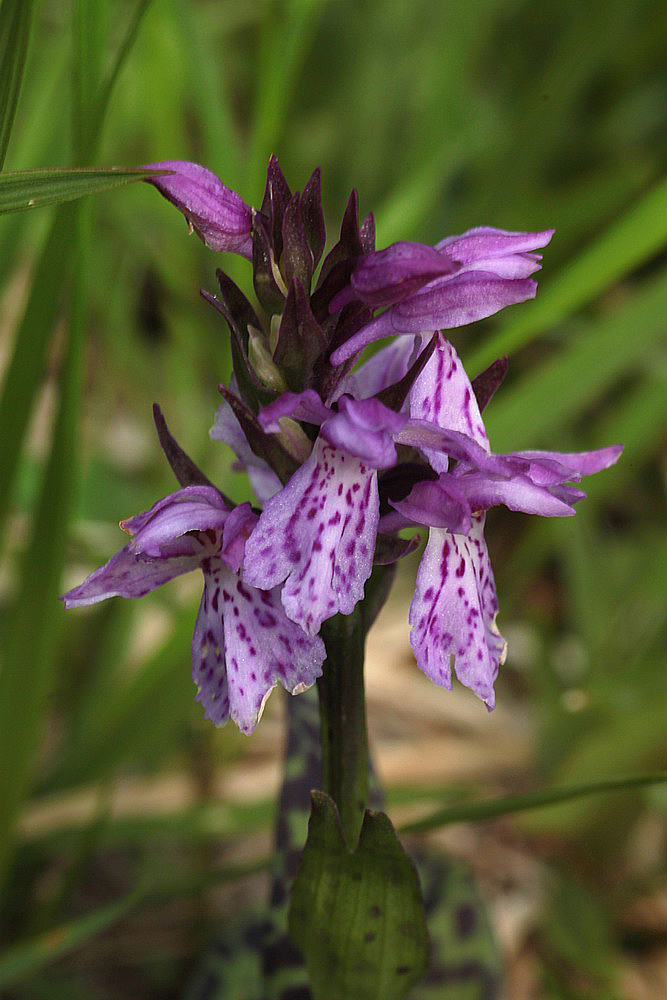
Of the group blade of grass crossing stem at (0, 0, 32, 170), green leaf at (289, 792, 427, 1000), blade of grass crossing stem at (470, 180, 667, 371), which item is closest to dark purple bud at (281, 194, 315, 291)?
blade of grass crossing stem at (0, 0, 32, 170)

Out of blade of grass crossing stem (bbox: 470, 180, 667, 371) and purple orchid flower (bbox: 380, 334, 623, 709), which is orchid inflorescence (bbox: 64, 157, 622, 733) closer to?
purple orchid flower (bbox: 380, 334, 623, 709)

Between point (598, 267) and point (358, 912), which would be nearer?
point (358, 912)

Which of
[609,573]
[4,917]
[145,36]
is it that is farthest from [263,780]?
[145,36]

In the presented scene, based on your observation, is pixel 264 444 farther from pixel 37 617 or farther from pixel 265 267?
pixel 37 617

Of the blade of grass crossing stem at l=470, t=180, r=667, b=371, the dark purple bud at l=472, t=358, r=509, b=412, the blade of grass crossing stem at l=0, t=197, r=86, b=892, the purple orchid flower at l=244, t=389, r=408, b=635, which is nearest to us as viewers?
the purple orchid flower at l=244, t=389, r=408, b=635

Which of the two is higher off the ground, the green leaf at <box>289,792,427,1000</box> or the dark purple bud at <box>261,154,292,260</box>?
the dark purple bud at <box>261,154,292,260</box>

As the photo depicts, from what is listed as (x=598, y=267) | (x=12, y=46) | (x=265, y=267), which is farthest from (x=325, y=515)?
(x=598, y=267)

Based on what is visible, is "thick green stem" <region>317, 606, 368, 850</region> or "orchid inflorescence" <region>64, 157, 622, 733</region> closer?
"orchid inflorescence" <region>64, 157, 622, 733</region>

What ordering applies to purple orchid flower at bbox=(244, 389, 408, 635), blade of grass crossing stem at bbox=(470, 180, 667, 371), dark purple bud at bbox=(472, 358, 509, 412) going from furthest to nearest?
blade of grass crossing stem at bbox=(470, 180, 667, 371) → dark purple bud at bbox=(472, 358, 509, 412) → purple orchid flower at bbox=(244, 389, 408, 635)
